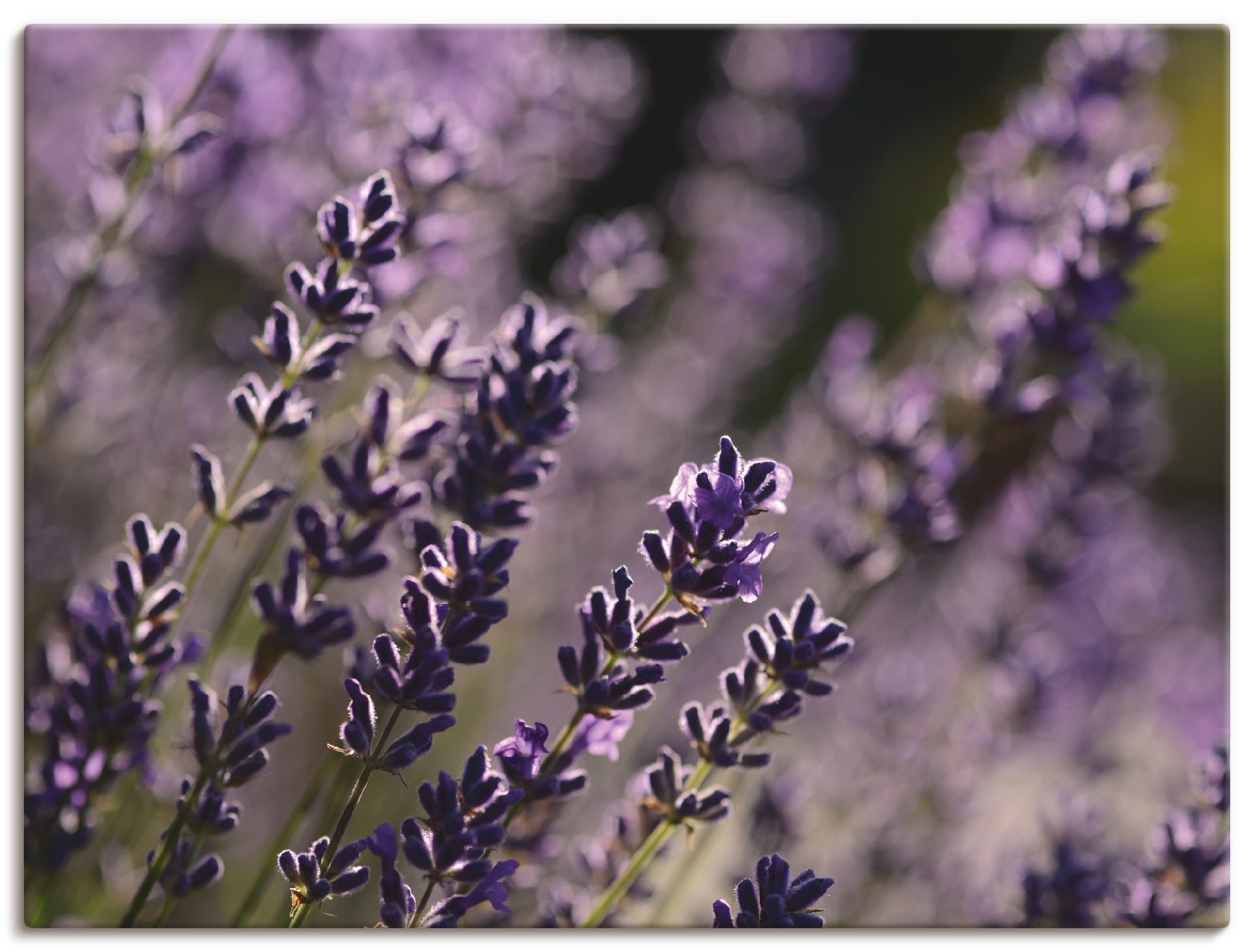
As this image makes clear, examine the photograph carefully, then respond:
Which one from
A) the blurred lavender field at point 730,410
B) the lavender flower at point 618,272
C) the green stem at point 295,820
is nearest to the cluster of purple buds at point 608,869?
the blurred lavender field at point 730,410

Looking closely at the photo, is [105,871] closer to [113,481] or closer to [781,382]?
[113,481]

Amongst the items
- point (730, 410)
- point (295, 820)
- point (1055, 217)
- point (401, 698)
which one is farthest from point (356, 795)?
point (730, 410)

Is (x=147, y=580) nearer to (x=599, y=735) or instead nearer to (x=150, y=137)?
(x=599, y=735)

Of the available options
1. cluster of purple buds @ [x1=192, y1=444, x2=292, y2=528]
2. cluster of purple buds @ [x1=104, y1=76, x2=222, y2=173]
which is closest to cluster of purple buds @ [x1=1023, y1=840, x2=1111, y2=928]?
cluster of purple buds @ [x1=192, y1=444, x2=292, y2=528]

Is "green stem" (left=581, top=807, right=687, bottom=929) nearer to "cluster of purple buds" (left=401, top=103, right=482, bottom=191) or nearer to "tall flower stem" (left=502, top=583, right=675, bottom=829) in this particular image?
"tall flower stem" (left=502, top=583, right=675, bottom=829)

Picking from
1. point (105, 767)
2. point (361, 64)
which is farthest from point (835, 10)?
point (105, 767)

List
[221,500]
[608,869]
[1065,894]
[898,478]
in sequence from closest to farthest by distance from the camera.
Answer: [221,500] → [608,869] → [1065,894] → [898,478]
